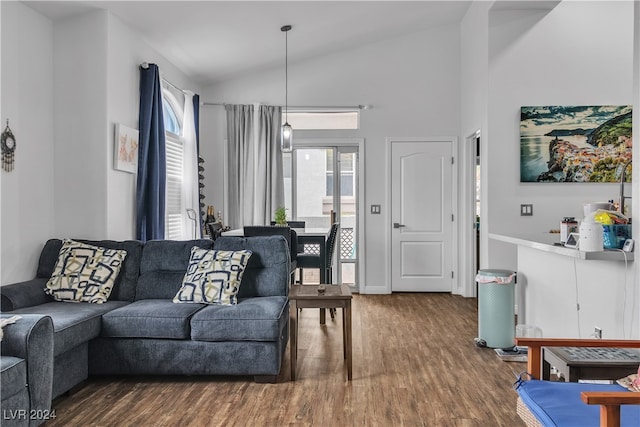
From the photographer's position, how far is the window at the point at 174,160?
554cm

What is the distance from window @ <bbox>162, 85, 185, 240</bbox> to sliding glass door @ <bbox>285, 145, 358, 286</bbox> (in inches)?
56.0

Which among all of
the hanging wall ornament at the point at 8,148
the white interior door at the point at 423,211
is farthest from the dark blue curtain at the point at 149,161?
the white interior door at the point at 423,211

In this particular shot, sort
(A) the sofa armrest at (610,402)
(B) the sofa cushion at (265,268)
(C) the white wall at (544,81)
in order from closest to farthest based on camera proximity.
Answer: (A) the sofa armrest at (610,402) → (B) the sofa cushion at (265,268) → (C) the white wall at (544,81)

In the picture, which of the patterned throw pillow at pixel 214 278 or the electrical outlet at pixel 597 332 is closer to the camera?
the electrical outlet at pixel 597 332

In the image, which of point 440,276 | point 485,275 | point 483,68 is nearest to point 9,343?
point 485,275

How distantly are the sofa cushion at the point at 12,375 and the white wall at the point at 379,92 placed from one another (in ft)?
14.2

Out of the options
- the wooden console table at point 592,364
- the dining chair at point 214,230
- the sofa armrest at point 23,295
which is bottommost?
the wooden console table at point 592,364

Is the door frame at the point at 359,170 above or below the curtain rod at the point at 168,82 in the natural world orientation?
below

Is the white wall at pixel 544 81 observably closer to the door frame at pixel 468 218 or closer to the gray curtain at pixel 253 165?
the door frame at pixel 468 218

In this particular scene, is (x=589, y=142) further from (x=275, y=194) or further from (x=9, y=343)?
(x=9, y=343)

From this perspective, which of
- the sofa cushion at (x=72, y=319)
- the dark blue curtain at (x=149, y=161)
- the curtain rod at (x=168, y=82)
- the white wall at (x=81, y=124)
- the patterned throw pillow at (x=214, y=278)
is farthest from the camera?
the curtain rod at (x=168, y=82)

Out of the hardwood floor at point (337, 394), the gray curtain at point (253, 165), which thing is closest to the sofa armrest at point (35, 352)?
the hardwood floor at point (337, 394)

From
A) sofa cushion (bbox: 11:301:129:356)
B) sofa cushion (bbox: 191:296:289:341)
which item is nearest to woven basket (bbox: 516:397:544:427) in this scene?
sofa cushion (bbox: 191:296:289:341)

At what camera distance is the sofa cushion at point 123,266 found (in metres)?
3.71
